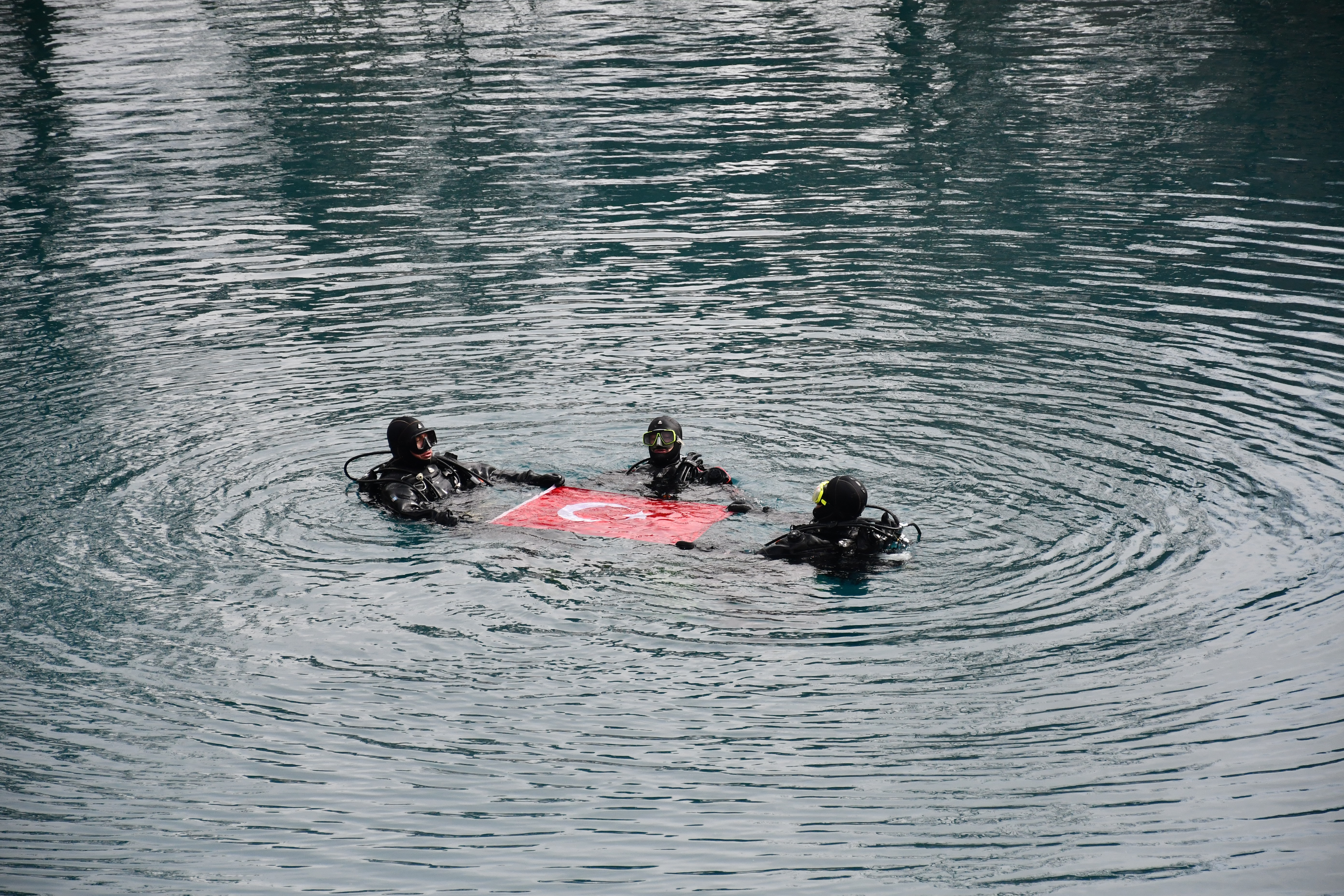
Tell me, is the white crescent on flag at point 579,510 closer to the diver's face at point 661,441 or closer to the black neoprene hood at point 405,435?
the diver's face at point 661,441

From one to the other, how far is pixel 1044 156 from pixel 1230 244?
5.24m

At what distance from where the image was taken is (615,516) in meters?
11.2

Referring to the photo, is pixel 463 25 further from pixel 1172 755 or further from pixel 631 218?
pixel 1172 755

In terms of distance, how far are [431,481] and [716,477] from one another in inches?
103

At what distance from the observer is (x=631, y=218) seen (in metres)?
20.1

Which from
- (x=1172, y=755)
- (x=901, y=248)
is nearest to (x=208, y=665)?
(x=1172, y=755)

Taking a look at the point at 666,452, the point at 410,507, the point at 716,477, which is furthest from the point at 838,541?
the point at 410,507

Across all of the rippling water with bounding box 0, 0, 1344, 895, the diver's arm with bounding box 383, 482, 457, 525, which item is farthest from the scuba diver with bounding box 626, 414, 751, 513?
the diver's arm with bounding box 383, 482, 457, 525

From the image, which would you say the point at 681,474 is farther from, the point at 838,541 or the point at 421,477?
the point at 421,477

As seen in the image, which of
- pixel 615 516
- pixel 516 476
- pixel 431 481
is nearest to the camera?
pixel 615 516

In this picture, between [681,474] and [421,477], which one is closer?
[421,477]

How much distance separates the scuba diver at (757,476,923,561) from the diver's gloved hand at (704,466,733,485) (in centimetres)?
164

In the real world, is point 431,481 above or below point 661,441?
below

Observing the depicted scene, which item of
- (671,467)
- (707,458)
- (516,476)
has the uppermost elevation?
(671,467)
